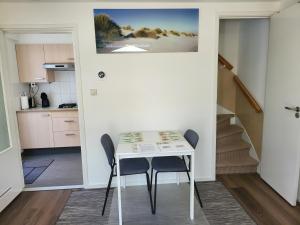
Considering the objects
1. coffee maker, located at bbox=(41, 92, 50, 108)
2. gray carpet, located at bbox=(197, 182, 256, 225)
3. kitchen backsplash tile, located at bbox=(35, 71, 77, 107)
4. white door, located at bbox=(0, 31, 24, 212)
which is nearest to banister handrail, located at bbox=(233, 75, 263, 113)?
gray carpet, located at bbox=(197, 182, 256, 225)

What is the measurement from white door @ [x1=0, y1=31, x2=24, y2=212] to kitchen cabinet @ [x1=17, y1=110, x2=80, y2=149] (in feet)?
4.02

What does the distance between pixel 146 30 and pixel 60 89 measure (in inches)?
98.0

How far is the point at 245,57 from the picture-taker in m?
3.58

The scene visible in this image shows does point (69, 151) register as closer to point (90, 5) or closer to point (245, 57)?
point (90, 5)

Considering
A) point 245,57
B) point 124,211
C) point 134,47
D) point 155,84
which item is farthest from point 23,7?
point 245,57

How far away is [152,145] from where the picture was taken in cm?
227

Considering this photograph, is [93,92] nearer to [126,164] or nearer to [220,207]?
[126,164]

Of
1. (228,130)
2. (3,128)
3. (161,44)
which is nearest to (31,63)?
(3,128)

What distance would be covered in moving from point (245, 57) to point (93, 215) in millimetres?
3219

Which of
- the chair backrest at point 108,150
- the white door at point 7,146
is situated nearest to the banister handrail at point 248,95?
the chair backrest at point 108,150

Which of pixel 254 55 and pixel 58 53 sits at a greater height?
pixel 58 53

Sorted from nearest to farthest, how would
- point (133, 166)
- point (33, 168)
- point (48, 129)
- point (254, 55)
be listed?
point (133, 166), point (254, 55), point (33, 168), point (48, 129)

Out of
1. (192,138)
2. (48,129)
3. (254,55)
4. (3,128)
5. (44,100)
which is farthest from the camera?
(44,100)

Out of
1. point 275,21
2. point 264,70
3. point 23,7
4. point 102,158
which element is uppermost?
point 23,7
